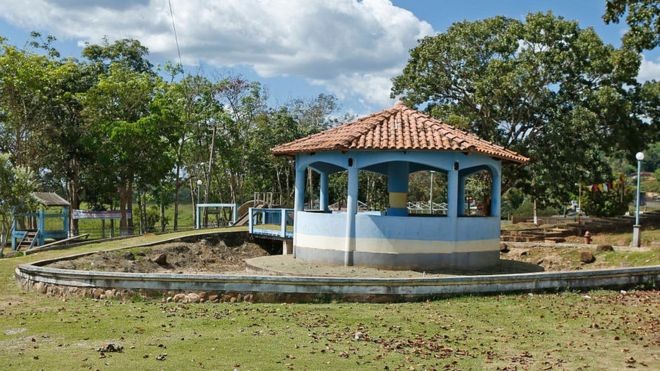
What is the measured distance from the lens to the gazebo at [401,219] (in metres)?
18.5

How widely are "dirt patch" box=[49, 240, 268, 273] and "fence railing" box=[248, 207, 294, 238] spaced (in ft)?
2.73

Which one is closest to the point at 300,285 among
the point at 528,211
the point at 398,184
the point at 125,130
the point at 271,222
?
the point at 398,184

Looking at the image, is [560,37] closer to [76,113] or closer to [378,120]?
[378,120]

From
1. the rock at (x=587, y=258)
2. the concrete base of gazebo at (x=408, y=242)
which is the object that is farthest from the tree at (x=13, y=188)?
the rock at (x=587, y=258)

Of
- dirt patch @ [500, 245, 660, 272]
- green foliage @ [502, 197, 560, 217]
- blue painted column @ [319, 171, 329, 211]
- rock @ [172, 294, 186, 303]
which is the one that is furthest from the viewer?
green foliage @ [502, 197, 560, 217]

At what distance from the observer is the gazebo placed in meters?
18.5

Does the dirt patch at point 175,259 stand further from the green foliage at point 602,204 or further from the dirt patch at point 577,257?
the green foliage at point 602,204

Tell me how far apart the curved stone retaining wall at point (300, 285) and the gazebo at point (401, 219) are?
4174 mm

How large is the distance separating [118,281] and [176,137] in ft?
83.7

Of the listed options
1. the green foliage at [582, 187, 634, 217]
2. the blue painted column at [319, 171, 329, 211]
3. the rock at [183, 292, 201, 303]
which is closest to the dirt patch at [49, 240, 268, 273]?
the blue painted column at [319, 171, 329, 211]

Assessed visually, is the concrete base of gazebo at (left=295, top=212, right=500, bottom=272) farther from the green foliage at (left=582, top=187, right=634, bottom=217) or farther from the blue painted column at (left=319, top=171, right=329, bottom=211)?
the green foliage at (left=582, top=187, right=634, bottom=217)

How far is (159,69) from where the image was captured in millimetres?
44188

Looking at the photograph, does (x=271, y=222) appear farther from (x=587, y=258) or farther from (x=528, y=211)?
(x=528, y=211)

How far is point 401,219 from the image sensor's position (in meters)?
18.6
